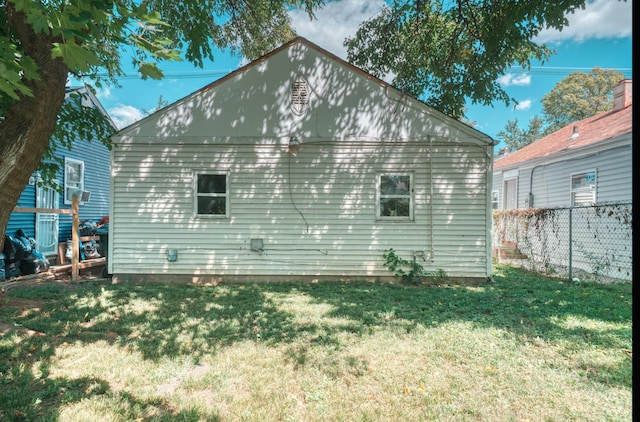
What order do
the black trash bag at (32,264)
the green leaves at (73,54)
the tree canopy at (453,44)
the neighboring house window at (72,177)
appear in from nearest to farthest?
the green leaves at (73,54)
the tree canopy at (453,44)
the black trash bag at (32,264)
the neighboring house window at (72,177)

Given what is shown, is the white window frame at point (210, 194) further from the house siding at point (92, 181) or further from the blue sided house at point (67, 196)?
the house siding at point (92, 181)

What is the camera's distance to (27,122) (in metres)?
2.98

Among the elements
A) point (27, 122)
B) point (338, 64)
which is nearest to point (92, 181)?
point (338, 64)

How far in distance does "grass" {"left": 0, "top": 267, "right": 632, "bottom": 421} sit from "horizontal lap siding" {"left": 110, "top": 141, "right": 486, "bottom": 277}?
183 cm

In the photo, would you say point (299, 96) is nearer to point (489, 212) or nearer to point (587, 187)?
point (489, 212)

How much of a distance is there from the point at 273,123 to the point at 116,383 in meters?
5.86

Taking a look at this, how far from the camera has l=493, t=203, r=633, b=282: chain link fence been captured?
303 inches

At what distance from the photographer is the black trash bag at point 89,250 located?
9.61 meters

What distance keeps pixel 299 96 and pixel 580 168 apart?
8997mm

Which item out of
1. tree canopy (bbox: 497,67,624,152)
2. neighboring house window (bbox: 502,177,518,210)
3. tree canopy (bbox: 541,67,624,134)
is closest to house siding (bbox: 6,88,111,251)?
neighboring house window (bbox: 502,177,518,210)

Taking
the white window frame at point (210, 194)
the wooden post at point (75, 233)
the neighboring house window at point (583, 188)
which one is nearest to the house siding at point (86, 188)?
the wooden post at point (75, 233)

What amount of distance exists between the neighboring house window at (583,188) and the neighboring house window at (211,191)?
33.3 feet

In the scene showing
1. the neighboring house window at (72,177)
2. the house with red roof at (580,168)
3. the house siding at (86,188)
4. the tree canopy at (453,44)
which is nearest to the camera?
the tree canopy at (453,44)

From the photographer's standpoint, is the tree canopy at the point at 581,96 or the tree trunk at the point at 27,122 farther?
the tree canopy at the point at 581,96
